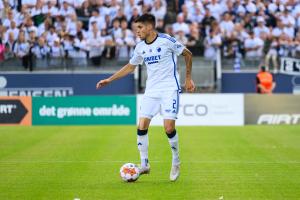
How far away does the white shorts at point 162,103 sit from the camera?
10930 millimetres

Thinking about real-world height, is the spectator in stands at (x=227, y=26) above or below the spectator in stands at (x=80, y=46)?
above

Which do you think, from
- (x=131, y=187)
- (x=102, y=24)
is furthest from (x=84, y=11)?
(x=131, y=187)

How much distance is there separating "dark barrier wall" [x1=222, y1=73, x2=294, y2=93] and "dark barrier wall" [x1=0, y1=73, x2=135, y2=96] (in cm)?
360

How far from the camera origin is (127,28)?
26.6 m

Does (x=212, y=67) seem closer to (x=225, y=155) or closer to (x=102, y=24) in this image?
(x=102, y=24)

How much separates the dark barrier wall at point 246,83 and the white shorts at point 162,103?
55.3ft

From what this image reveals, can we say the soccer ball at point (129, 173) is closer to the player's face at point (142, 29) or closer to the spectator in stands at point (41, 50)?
the player's face at point (142, 29)

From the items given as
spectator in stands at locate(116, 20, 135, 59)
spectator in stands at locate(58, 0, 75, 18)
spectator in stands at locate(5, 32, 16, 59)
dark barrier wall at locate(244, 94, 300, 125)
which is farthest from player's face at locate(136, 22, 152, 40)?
spectator in stands at locate(5, 32, 16, 59)

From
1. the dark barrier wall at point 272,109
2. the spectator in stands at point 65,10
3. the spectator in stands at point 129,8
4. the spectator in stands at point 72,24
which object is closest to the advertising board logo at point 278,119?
the dark barrier wall at point 272,109

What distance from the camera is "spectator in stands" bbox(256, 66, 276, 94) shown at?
2580 cm

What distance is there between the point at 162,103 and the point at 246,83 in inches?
685

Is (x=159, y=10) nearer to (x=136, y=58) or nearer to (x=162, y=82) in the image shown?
(x=136, y=58)

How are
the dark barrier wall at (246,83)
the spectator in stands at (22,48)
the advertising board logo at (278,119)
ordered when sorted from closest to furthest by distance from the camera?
the advertising board logo at (278,119)
the spectator in stands at (22,48)
the dark barrier wall at (246,83)

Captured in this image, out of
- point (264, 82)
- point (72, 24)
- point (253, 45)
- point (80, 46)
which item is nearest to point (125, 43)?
point (80, 46)
